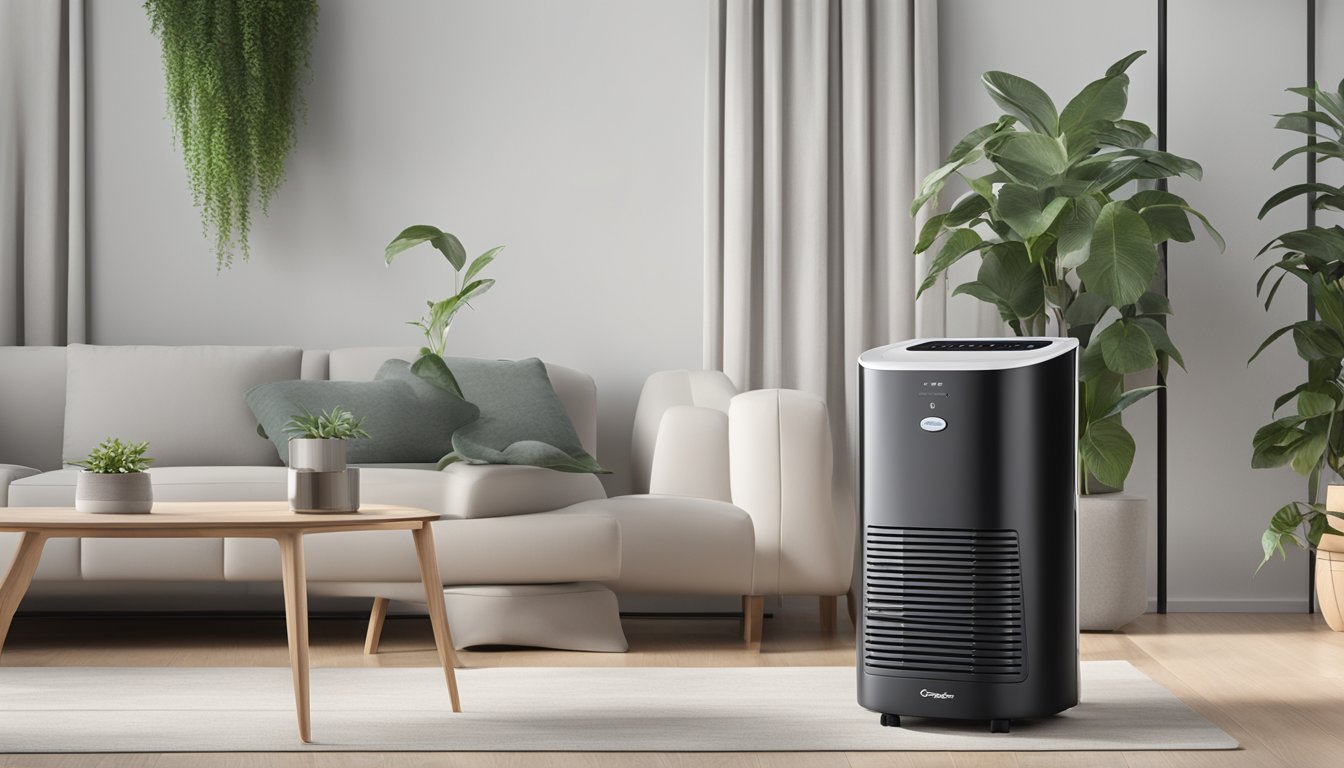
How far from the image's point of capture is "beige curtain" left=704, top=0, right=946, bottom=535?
4.17m

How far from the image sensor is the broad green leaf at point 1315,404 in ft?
12.5

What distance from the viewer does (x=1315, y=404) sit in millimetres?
3807

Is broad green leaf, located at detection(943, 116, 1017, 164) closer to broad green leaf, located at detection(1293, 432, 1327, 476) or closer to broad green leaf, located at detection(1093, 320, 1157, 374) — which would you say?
broad green leaf, located at detection(1093, 320, 1157, 374)

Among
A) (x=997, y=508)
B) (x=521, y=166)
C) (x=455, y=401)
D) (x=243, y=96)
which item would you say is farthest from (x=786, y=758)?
(x=243, y=96)

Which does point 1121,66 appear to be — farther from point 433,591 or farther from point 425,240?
point 433,591

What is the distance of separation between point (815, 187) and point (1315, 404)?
1607mm

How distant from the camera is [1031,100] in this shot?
12.2 ft

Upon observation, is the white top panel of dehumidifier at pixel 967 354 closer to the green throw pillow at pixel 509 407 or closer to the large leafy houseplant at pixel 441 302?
the green throw pillow at pixel 509 407

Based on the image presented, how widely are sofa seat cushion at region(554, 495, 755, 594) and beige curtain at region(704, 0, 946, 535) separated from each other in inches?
32.2

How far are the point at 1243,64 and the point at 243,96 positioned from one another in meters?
3.16

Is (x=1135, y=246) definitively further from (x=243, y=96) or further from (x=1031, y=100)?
(x=243, y=96)

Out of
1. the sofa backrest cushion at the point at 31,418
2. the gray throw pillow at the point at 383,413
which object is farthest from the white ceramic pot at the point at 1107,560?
the sofa backrest cushion at the point at 31,418

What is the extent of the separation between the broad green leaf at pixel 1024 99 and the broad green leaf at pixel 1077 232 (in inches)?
11.3

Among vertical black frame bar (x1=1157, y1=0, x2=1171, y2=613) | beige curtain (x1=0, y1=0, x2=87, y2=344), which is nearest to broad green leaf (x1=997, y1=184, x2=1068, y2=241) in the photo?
vertical black frame bar (x1=1157, y1=0, x2=1171, y2=613)
